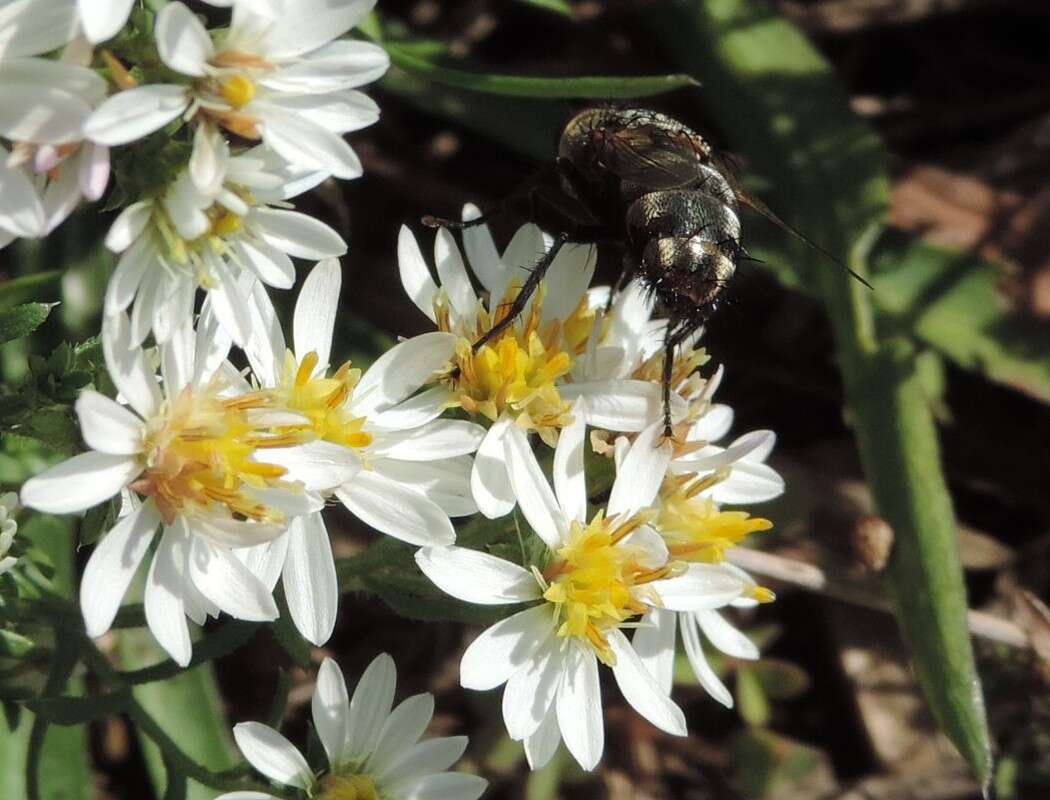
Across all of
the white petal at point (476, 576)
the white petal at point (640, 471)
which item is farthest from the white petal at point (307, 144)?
the white petal at point (640, 471)

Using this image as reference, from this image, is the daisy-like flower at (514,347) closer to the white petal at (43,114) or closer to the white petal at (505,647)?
the white petal at (505,647)

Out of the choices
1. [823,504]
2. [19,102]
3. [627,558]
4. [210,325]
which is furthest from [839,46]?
[19,102]

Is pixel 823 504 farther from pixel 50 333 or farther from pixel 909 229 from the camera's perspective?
pixel 50 333

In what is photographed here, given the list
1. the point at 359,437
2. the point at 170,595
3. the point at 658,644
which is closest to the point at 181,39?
the point at 359,437

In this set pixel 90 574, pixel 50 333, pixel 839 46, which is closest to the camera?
pixel 90 574

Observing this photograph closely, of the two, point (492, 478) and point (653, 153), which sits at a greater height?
point (653, 153)

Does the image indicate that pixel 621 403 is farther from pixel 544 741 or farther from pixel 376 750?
pixel 376 750

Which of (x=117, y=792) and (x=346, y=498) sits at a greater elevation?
(x=346, y=498)
